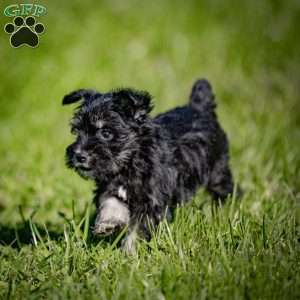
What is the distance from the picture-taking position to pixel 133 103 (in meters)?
5.43

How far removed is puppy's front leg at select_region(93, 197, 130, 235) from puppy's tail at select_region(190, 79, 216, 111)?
5.71 ft

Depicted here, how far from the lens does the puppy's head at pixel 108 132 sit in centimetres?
520

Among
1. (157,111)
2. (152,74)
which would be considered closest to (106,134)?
(157,111)

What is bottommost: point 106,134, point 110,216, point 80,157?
point 110,216

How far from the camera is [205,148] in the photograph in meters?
6.48

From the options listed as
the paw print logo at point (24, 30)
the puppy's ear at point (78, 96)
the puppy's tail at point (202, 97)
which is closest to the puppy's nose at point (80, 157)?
the puppy's ear at point (78, 96)

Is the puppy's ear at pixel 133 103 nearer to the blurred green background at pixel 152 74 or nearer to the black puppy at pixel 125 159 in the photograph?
the black puppy at pixel 125 159

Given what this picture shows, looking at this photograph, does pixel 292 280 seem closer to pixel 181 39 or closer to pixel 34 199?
pixel 34 199

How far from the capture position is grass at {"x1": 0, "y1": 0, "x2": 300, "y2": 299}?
14.6 ft

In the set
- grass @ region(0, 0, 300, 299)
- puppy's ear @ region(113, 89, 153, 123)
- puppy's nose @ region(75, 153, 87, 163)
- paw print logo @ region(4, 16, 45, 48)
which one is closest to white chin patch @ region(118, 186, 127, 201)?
grass @ region(0, 0, 300, 299)

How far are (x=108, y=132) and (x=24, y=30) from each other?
4.92ft

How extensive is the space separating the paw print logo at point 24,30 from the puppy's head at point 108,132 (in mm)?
938

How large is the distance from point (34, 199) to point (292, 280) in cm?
388

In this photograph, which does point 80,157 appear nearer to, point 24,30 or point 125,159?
point 125,159
